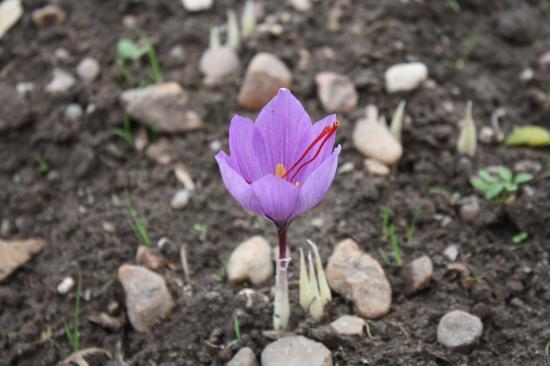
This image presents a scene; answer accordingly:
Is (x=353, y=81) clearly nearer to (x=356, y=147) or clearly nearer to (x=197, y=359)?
(x=356, y=147)

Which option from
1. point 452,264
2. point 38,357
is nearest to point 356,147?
point 452,264

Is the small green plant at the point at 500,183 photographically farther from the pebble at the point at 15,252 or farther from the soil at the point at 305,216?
the pebble at the point at 15,252

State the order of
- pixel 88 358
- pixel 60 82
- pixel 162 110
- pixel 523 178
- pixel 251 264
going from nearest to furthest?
pixel 88 358, pixel 251 264, pixel 523 178, pixel 162 110, pixel 60 82

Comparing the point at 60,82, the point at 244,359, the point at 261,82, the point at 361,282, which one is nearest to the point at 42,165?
the point at 60,82

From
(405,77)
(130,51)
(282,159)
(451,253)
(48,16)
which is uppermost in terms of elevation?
(282,159)

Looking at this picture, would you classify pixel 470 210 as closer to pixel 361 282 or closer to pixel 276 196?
pixel 361 282

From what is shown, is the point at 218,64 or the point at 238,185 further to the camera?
the point at 218,64

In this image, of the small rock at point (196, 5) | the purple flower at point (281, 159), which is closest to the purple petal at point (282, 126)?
the purple flower at point (281, 159)
